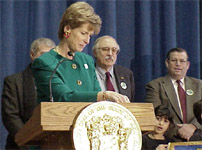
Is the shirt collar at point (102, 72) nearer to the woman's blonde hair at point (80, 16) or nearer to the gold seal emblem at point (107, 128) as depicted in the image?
the woman's blonde hair at point (80, 16)

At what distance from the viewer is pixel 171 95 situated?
13.8 ft

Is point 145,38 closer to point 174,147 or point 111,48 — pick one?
point 111,48

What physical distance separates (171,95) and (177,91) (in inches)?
4.0

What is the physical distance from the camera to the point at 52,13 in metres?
4.61

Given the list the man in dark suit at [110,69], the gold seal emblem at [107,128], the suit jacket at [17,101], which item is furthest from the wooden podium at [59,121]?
the man in dark suit at [110,69]

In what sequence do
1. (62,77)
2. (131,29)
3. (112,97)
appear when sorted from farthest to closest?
(131,29), (62,77), (112,97)

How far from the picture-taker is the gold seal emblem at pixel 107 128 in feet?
5.69

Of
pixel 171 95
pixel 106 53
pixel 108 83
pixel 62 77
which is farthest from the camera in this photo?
pixel 171 95

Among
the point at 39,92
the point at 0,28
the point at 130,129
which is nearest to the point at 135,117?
the point at 130,129

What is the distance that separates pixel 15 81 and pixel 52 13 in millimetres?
1239

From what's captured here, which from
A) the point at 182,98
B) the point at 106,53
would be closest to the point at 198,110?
the point at 182,98

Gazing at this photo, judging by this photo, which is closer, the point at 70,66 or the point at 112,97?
the point at 112,97

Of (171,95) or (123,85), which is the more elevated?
(123,85)

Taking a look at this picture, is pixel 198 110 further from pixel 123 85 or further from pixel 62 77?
pixel 62 77
